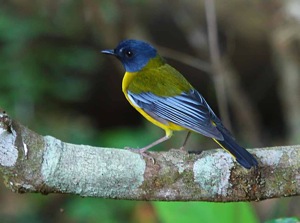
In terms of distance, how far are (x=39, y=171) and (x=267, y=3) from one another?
4.91m

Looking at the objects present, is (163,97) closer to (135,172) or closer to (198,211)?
(198,211)

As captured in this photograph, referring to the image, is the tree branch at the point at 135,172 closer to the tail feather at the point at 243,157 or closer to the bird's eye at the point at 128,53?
the tail feather at the point at 243,157

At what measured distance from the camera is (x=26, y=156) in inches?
108

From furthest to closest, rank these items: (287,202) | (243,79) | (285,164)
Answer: (243,79) < (287,202) < (285,164)

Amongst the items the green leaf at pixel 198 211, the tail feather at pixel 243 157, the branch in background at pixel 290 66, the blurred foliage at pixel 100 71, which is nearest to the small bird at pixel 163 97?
the tail feather at pixel 243 157

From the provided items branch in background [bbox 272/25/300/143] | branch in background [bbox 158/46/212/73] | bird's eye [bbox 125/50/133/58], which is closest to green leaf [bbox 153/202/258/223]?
bird's eye [bbox 125/50/133/58]

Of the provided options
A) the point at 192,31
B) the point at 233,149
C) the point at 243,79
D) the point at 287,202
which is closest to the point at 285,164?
the point at 233,149

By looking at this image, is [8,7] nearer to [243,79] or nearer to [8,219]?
[8,219]

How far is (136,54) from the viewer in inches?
179

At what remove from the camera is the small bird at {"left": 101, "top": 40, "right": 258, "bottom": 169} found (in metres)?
3.82

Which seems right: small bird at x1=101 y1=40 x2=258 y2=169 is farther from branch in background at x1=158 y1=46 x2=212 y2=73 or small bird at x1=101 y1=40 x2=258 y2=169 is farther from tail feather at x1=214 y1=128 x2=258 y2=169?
branch in background at x1=158 y1=46 x2=212 y2=73

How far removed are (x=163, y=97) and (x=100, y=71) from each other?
403 cm

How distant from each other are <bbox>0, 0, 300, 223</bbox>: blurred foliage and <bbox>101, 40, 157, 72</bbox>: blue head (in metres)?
1.50

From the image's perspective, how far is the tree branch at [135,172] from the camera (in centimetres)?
277
